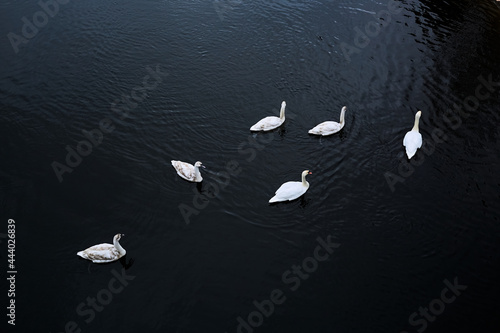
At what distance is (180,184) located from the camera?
28000 millimetres

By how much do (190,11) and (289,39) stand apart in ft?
26.5

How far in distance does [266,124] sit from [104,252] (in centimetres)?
1239

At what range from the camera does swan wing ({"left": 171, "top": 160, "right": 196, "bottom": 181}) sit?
28.0 meters

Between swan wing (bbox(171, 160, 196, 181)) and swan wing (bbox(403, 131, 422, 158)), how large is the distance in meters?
12.1

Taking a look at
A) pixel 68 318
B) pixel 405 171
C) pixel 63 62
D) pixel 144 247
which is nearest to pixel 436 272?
pixel 405 171

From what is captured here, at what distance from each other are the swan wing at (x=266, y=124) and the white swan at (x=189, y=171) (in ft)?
15.7

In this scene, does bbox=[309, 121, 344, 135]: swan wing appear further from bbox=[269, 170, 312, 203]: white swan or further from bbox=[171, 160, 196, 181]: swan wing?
bbox=[171, 160, 196, 181]: swan wing

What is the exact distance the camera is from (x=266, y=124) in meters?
31.4

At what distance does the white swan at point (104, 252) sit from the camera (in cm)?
2366

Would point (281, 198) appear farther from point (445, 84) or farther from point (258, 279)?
point (445, 84)

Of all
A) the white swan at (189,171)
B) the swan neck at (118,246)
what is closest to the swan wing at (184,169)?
the white swan at (189,171)

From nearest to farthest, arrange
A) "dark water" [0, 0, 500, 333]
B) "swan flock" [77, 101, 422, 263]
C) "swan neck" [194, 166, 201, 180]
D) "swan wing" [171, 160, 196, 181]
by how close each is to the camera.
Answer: "dark water" [0, 0, 500, 333]
"swan flock" [77, 101, 422, 263]
"swan neck" [194, 166, 201, 180]
"swan wing" [171, 160, 196, 181]

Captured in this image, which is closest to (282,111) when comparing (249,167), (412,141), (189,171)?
(249,167)

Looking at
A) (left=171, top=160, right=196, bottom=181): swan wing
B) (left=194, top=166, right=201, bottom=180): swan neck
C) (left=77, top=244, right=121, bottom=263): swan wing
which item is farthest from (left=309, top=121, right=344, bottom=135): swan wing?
(left=77, top=244, right=121, bottom=263): swan wing
